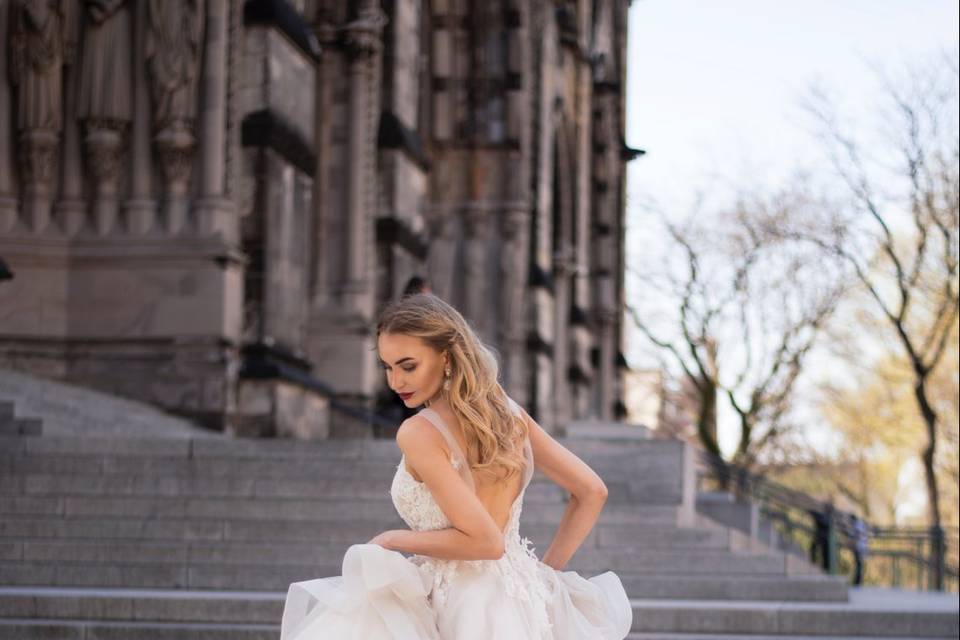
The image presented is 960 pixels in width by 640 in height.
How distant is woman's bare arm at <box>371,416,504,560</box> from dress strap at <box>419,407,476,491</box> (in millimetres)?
12

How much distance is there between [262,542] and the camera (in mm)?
10680

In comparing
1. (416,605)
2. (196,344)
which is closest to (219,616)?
(416,605)

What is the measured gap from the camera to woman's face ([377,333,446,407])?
4.31 m

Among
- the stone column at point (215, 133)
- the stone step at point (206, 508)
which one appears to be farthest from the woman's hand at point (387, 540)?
the stone column at point (215, 133)

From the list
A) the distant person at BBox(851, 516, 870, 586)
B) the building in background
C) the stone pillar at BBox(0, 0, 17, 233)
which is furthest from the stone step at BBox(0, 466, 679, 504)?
the distant person at BBox(851, 516, 870, 586)

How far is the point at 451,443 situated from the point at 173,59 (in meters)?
13.4

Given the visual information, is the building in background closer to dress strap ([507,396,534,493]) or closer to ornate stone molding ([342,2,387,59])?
ornate stone molding ([342,2,387,59])

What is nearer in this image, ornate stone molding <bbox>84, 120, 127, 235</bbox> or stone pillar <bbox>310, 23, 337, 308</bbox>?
ornate stone molding <bbox>84, 120, 127, 235</bbox>

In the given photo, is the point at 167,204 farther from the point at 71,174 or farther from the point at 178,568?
the point at 178,568

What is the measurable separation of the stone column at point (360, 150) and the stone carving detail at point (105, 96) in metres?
5.39

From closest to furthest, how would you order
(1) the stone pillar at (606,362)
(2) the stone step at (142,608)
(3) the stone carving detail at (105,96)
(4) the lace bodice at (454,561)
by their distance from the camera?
1. (4) the lace bodice at (454,561)
2. (2) the stone step at (142,608)
3. (3) the stone carving detail at (105,96)
4. (1) the stone pillar at (606,362)

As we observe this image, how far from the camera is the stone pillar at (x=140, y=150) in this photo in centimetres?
1725

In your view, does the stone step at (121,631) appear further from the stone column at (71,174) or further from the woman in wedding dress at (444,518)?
the stone column at (71,174)

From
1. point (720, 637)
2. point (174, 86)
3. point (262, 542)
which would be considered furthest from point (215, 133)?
point (720, 637)
